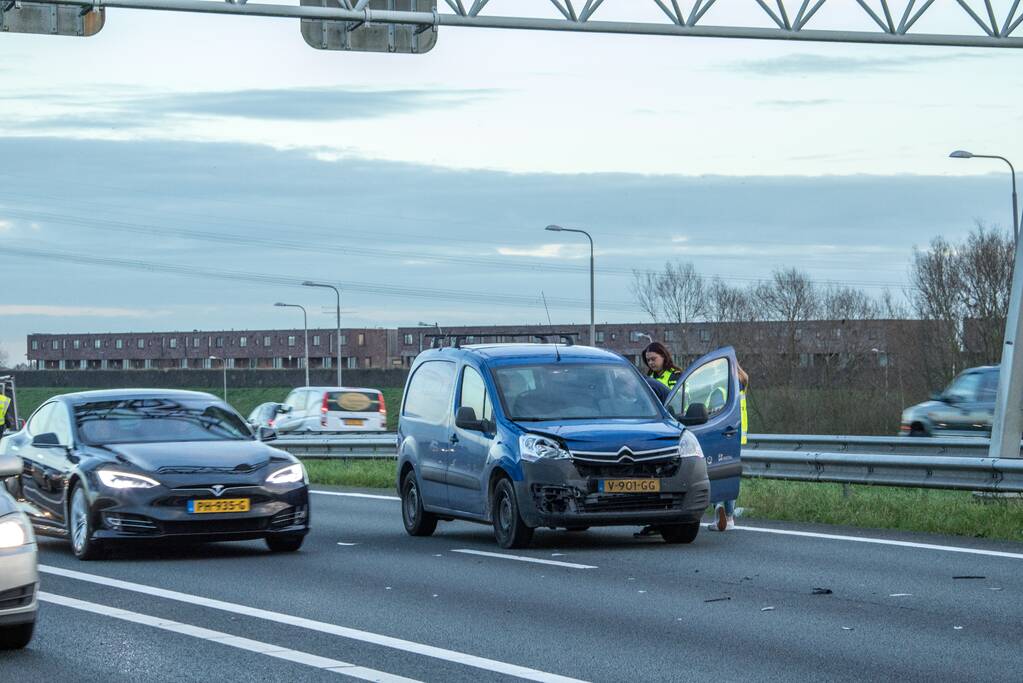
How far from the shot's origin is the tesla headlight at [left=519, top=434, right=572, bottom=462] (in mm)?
13945

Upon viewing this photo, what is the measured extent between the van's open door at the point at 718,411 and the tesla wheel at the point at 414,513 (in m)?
2.57

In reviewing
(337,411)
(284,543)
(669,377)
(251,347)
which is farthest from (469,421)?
(251,347)

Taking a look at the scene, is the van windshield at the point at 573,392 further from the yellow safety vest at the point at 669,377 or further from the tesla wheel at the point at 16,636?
the tesla wheel at the point at 16,636

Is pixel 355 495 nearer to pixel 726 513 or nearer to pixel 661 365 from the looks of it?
pixel 661 365

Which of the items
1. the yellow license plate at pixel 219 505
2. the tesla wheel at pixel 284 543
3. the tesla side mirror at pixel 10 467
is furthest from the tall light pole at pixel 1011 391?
the tesla side mirror at pixel 10 467

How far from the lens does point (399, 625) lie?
31.4ft

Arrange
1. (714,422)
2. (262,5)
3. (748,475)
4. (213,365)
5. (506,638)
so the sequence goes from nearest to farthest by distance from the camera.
Result: (506,638), (714,422), (262,5), (748,475), (213,365)

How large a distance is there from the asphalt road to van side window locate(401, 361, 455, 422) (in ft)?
4.81

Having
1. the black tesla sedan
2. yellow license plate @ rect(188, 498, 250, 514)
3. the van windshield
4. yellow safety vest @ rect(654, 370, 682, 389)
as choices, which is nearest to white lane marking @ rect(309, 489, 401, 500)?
yellow safety vest @ rect(654, 370, 682, 389)

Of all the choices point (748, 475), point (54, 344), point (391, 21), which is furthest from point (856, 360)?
point (54, 344)

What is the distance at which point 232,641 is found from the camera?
898 cm

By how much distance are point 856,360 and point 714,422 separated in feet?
198

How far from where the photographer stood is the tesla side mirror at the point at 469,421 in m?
14.9

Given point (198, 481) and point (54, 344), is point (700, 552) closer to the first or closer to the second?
point (198, 481)
